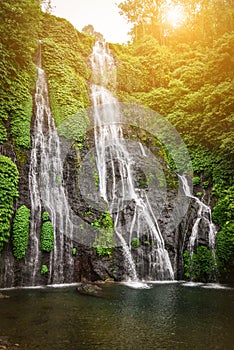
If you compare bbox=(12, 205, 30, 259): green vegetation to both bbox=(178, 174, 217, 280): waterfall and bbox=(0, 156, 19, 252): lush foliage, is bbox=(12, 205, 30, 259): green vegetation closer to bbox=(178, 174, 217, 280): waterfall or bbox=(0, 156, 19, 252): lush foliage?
bbox=(0, 156, 19, 252): lush foliage

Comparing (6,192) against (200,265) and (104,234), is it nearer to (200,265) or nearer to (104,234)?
(104,234)

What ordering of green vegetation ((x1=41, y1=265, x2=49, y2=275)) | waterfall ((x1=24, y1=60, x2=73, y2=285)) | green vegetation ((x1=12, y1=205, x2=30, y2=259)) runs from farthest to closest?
waterfall ((x1=24, y1=60, x2=73, y2=285))
green vegetation ((x1=41, y1=265, x2=49, y2=275))
green vegetation ((x1=12, y1=205, x2=30, y2=259))

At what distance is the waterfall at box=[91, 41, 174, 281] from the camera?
13070mm

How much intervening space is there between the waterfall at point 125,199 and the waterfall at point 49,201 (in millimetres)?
2407

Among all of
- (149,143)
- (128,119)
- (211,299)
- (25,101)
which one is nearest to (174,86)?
(128,119)

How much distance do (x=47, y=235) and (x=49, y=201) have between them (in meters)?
1.74

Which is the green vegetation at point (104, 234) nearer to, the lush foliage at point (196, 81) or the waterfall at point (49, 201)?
the waterfall at point (49, 201)

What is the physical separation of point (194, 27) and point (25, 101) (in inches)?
808

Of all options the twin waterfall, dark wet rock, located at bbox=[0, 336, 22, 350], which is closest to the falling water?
the twin waterfall

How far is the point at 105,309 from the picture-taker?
7.86 m

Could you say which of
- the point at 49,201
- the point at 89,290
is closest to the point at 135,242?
the point at 89,290

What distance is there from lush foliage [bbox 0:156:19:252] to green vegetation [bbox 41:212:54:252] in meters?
1.49

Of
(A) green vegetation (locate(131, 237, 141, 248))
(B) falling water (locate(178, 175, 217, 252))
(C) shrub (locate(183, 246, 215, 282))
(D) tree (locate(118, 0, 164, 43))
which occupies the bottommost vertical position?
(C) shrub (locate(183, 246, 215, 282))

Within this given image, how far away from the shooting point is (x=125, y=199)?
14.7m
